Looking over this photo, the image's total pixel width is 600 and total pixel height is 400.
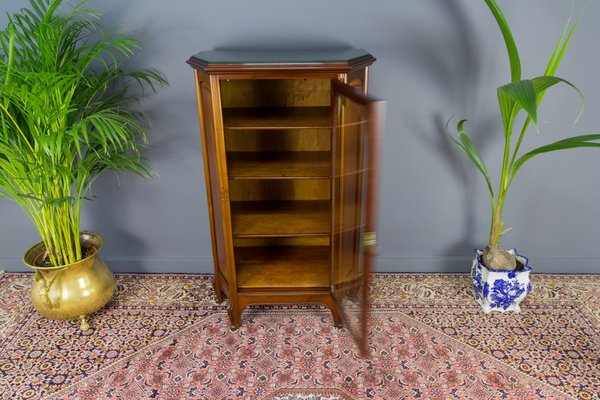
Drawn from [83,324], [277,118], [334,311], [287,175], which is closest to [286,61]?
[277,118]

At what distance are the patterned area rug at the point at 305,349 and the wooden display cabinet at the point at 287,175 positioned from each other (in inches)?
5.4

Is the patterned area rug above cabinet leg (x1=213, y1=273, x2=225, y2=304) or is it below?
below

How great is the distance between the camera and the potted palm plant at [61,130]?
4.33ft

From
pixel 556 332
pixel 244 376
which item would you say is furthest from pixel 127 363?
pixel 556 332

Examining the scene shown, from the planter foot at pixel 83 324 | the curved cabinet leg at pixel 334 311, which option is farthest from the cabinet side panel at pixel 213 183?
the planter foot at pixel 83 324

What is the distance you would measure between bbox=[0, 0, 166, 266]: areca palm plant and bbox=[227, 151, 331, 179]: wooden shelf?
0.33 meters

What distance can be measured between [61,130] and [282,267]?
88 centimetres

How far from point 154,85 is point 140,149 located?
0.27m

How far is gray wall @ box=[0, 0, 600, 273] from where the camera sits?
1.62 metres

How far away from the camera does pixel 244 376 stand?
143cm

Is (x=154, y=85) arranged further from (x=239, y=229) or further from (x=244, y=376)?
(x=244, y=376)

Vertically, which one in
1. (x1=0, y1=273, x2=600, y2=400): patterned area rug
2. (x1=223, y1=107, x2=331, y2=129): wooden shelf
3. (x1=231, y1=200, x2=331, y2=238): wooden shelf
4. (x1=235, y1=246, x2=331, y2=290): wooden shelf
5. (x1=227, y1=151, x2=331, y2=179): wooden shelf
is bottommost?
(x1=0, y1=273, x2=600, y2=400): patterned area rug

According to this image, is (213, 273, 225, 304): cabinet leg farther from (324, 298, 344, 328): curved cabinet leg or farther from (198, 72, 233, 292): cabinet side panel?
(324, 298, 344, 328): curved cabinet leg

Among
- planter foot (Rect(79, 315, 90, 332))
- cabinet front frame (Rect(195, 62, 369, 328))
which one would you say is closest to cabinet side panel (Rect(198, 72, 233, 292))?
cabinet front frame (Rect(195, 62, 369, 328))
